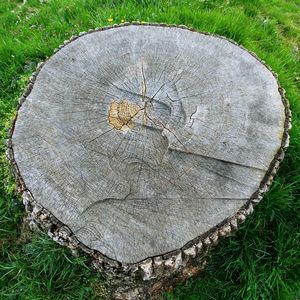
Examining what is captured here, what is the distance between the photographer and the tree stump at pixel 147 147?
234cm

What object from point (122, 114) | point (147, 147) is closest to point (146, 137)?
point (147, 147)

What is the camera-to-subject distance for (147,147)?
8.32ft

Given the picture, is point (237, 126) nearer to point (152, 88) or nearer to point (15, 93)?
point (152, 88)

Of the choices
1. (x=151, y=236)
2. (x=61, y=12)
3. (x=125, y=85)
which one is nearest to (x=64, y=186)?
(x=151, y=236)

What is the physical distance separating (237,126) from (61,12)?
304 cm

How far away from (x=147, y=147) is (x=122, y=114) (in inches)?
12.5

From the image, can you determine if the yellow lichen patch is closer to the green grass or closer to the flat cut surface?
the flat cut surface

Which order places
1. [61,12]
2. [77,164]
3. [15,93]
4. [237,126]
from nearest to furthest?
[77,164] < [237,126] < [15,93] < [61,12]

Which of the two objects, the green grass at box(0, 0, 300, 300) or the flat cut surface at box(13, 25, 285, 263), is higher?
the flat cut surface at box(13, 25, 285, 263)

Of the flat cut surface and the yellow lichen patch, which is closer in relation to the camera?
Answer: the flat cut surface

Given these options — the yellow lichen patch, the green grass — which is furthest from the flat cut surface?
the green grass

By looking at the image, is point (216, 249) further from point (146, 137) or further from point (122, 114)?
point (122, 114)

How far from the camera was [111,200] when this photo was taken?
238 cm

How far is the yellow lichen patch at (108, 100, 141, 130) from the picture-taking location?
2639 millimetres
